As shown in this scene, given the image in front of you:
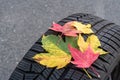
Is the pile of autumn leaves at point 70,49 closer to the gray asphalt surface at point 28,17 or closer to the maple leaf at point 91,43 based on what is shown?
the maple leaf at point 91,43

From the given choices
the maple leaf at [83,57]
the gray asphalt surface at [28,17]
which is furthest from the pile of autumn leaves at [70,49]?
the gray asphalt surface at [28,17]

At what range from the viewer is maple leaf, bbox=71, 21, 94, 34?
1565 millimetres

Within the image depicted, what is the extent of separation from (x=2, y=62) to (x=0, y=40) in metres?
0.22

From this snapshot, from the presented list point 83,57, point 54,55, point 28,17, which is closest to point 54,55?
point 54,55

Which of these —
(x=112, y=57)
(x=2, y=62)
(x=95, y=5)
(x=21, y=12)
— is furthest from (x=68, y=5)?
(x=112, y=57)

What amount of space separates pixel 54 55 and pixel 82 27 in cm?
26

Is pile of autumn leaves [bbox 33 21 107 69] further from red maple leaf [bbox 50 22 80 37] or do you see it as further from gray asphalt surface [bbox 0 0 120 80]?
gray asphalt surface [bbox 0 0 120 80]

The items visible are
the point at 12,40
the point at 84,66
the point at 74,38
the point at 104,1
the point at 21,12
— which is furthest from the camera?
the point at 104,1

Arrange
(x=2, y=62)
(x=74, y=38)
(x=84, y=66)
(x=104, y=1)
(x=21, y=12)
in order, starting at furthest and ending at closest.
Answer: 1. (x=104, y=1)
2. (x=21, y=12)
3. (x=2, y=62)
4. (x=74, y=38)
5. (x=84, y=66)

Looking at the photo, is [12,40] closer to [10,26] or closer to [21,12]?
[10,26]

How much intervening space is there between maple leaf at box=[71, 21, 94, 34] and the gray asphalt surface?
35.1 inches

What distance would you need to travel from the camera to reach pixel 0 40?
2553 mm

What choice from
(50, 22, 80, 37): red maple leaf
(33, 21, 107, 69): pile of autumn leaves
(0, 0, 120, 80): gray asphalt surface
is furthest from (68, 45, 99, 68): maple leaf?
(0, 0, 120, 80): gray asphalt surface

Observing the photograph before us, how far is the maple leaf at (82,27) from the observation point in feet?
5.13
